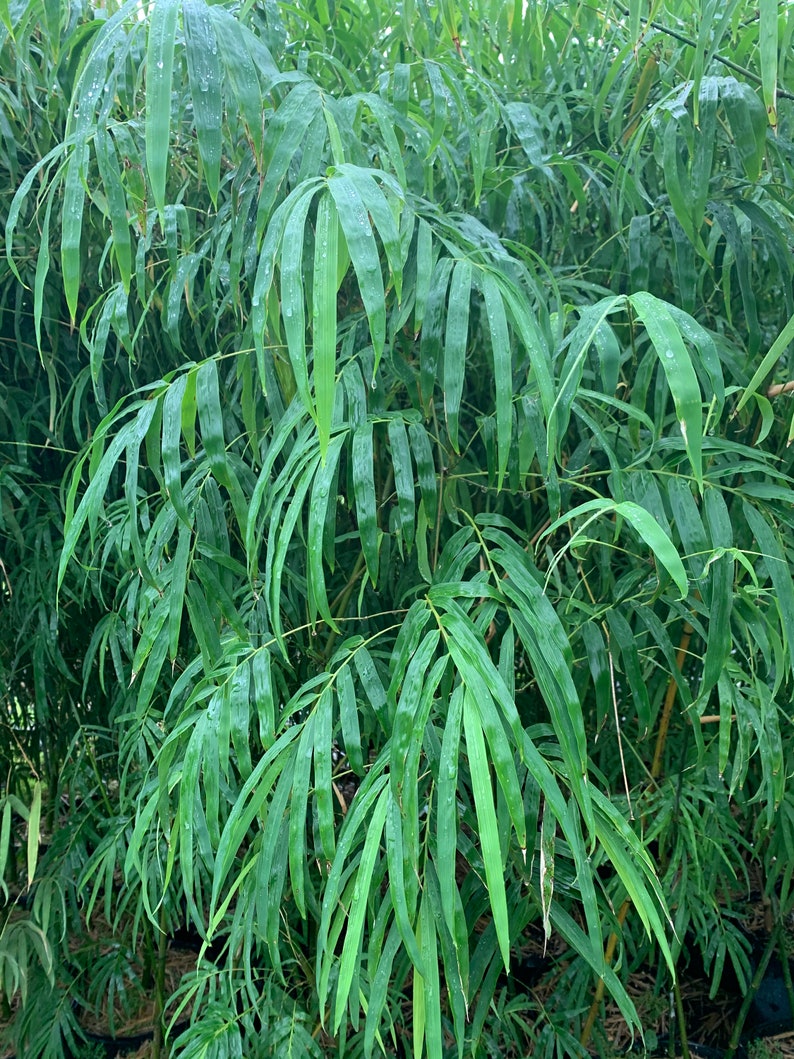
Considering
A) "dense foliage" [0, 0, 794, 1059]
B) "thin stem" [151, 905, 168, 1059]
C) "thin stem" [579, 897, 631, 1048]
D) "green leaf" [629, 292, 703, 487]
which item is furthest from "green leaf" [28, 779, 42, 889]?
"green leaf" [629, 292, 703, 487]

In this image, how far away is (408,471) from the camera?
1.93 ft

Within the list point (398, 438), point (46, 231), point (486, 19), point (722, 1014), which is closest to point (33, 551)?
point (46, 231)

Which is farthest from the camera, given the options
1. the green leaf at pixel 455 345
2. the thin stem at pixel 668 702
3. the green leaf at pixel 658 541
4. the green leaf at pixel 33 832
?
the green leaf at pixel 33 832

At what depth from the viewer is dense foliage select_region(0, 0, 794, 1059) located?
1.67 feet

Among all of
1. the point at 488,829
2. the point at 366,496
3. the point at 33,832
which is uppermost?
the point at 366,496

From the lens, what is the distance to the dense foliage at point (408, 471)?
1.67ft

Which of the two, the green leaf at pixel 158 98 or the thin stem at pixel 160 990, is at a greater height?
the green leaf at pixel 158 98

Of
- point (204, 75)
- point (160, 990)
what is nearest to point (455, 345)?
point (204, 75)

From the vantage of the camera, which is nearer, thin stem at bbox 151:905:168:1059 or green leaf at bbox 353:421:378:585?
green leaf at bbox 353:421:378:585

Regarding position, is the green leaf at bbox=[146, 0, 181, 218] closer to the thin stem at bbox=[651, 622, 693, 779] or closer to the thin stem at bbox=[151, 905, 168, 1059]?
the thin stem at bbox=[651, 622, 693, 779]

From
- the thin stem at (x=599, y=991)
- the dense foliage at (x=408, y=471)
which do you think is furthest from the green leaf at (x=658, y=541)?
the thin stem at (x=599, y=991)

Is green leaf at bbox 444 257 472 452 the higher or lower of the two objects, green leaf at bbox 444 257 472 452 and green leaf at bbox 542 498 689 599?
the higher

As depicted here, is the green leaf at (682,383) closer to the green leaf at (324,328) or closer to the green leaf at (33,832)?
the green leaf at (324,328)

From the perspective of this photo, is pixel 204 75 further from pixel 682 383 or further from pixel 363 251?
pixel 682 383
